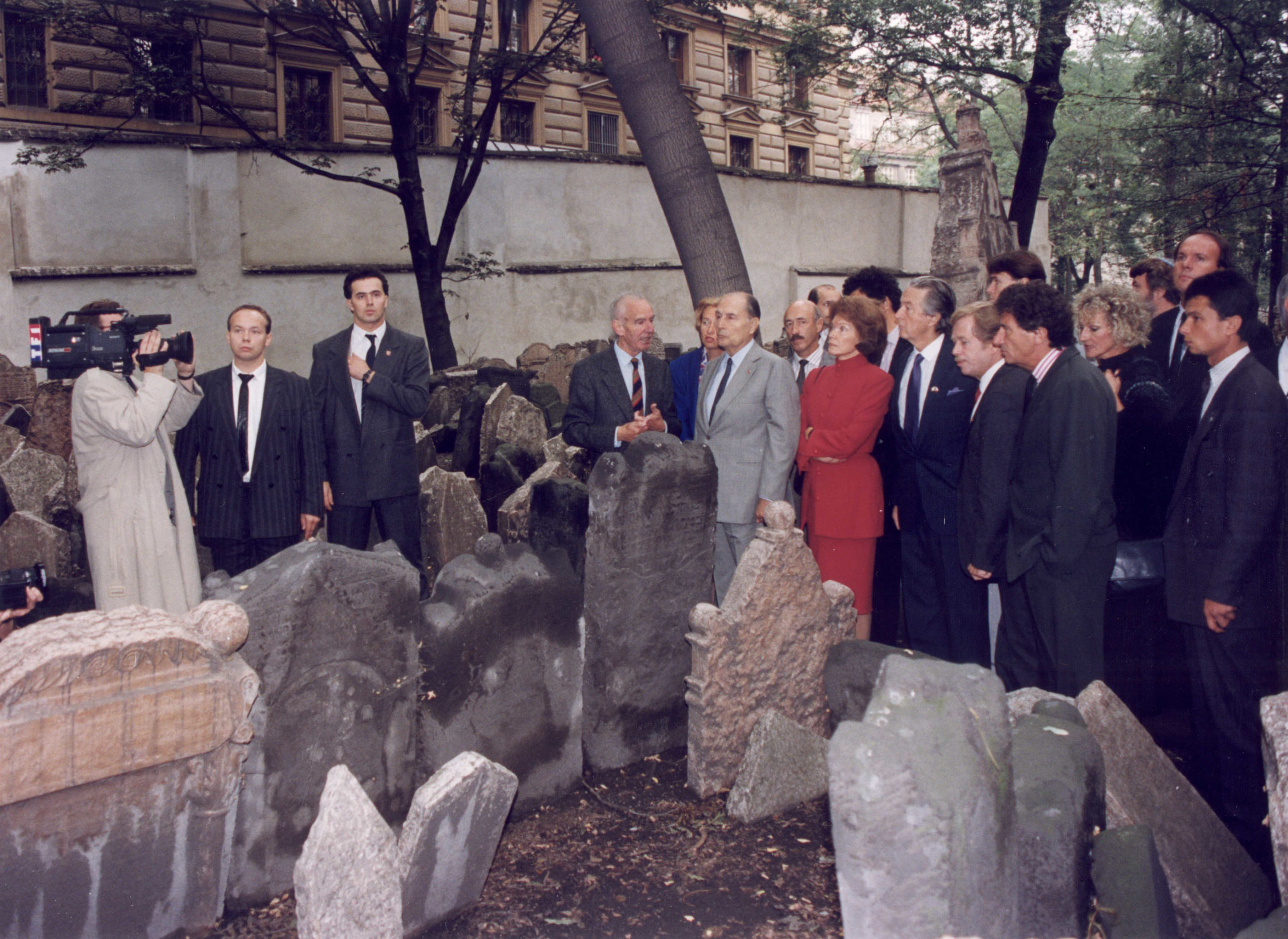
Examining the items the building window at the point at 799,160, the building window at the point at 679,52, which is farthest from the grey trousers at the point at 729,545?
the building window at the point at 799,160

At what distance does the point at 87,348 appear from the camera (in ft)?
13.1

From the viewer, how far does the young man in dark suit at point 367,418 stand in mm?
4781

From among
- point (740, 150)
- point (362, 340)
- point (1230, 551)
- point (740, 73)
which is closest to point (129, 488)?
point (362, 340)

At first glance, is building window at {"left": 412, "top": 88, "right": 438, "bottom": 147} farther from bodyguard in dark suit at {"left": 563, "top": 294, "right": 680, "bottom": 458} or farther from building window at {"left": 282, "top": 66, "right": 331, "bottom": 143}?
bodyguard in dark suit at {"left": 563, "top": 294, "right": 680, "bottom": 458}

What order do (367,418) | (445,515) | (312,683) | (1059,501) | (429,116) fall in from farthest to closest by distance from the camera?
(429,116) < (445,515) < (367,418) < (1059,501) < (312,683)

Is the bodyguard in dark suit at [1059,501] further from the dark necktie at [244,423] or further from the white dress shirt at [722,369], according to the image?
the dark necktie at [244,423]

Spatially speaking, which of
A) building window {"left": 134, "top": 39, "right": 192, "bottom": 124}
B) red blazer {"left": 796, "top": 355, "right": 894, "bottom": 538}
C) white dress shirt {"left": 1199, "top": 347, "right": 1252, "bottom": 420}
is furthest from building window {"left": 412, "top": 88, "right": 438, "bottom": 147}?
white dress shirt {"left": 1199, "top": 347, "right": 1252, "bottom": 420}

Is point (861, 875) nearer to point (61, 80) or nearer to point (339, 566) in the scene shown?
point (339, 566)

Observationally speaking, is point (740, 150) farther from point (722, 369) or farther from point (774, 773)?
point (774, 773)

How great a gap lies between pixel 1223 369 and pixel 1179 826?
1598mm

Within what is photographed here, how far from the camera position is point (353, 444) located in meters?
4.79

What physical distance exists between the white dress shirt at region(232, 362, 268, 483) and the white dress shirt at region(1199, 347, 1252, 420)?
154 inches

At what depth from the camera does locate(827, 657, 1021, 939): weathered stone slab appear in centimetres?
192

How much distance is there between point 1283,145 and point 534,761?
1351 centimetres
